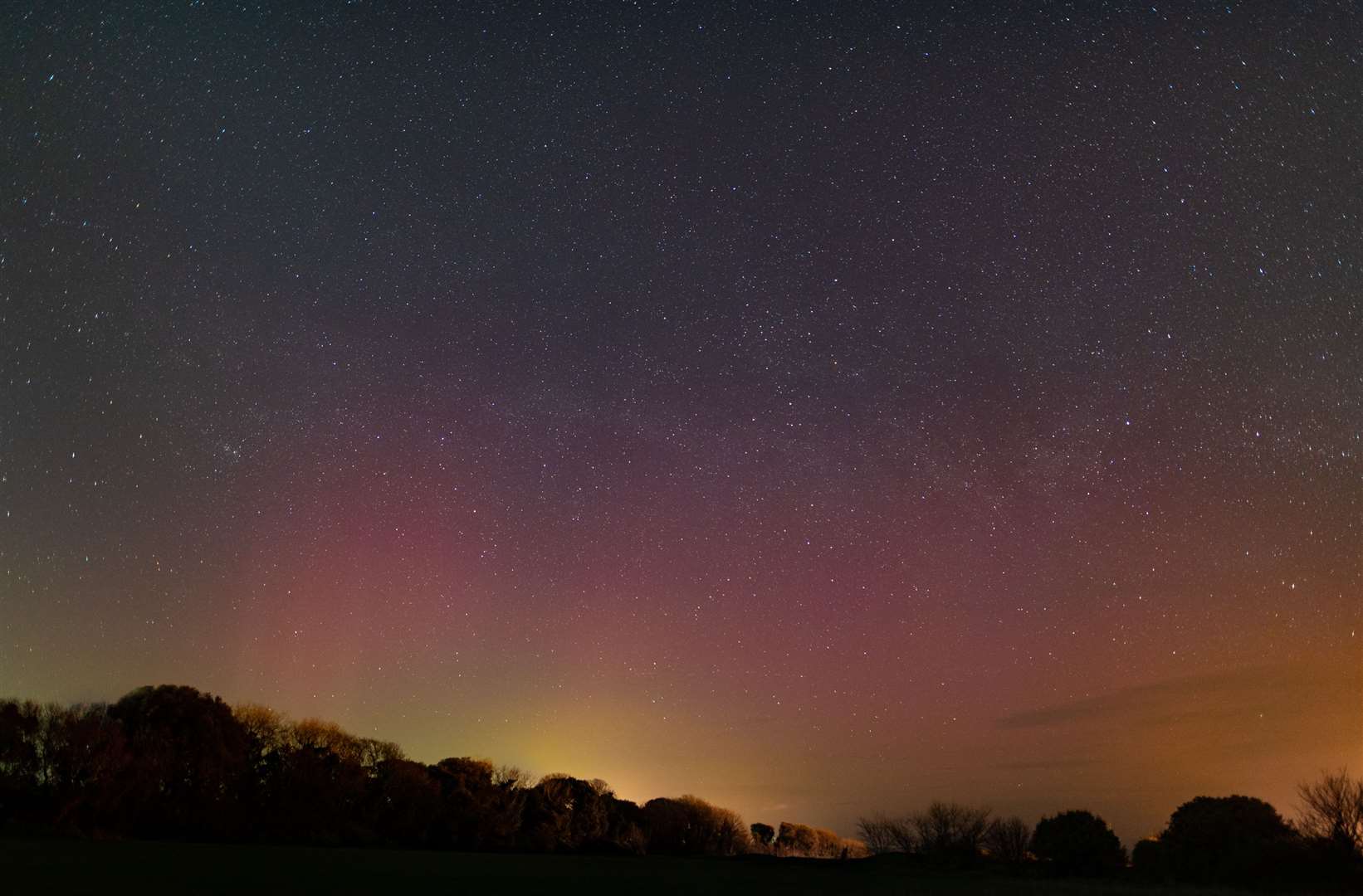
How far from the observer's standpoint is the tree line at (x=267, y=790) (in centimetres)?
4700

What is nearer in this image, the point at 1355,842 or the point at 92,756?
the point at 1355,842

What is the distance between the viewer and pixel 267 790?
5619 centimetres

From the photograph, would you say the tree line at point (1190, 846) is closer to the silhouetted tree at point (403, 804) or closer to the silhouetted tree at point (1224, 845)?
the silhouetted tree at point (1224, 845)

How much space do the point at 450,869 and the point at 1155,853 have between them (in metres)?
41.7

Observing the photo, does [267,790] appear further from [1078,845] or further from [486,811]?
[1078,845]

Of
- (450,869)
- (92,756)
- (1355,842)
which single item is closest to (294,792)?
(92,756)

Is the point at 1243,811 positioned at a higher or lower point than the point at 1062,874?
higher

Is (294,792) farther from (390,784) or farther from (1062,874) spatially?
(1062,874)

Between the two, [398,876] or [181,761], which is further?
[181,761]

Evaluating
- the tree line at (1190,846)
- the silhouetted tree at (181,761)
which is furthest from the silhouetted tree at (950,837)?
the silhouetted tree at (181,761)

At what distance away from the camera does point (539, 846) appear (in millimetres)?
64000

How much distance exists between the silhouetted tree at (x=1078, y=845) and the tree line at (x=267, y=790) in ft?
83.9

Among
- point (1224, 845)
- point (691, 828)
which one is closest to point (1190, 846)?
point (1224, 845)

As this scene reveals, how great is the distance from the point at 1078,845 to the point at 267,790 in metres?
44.7
